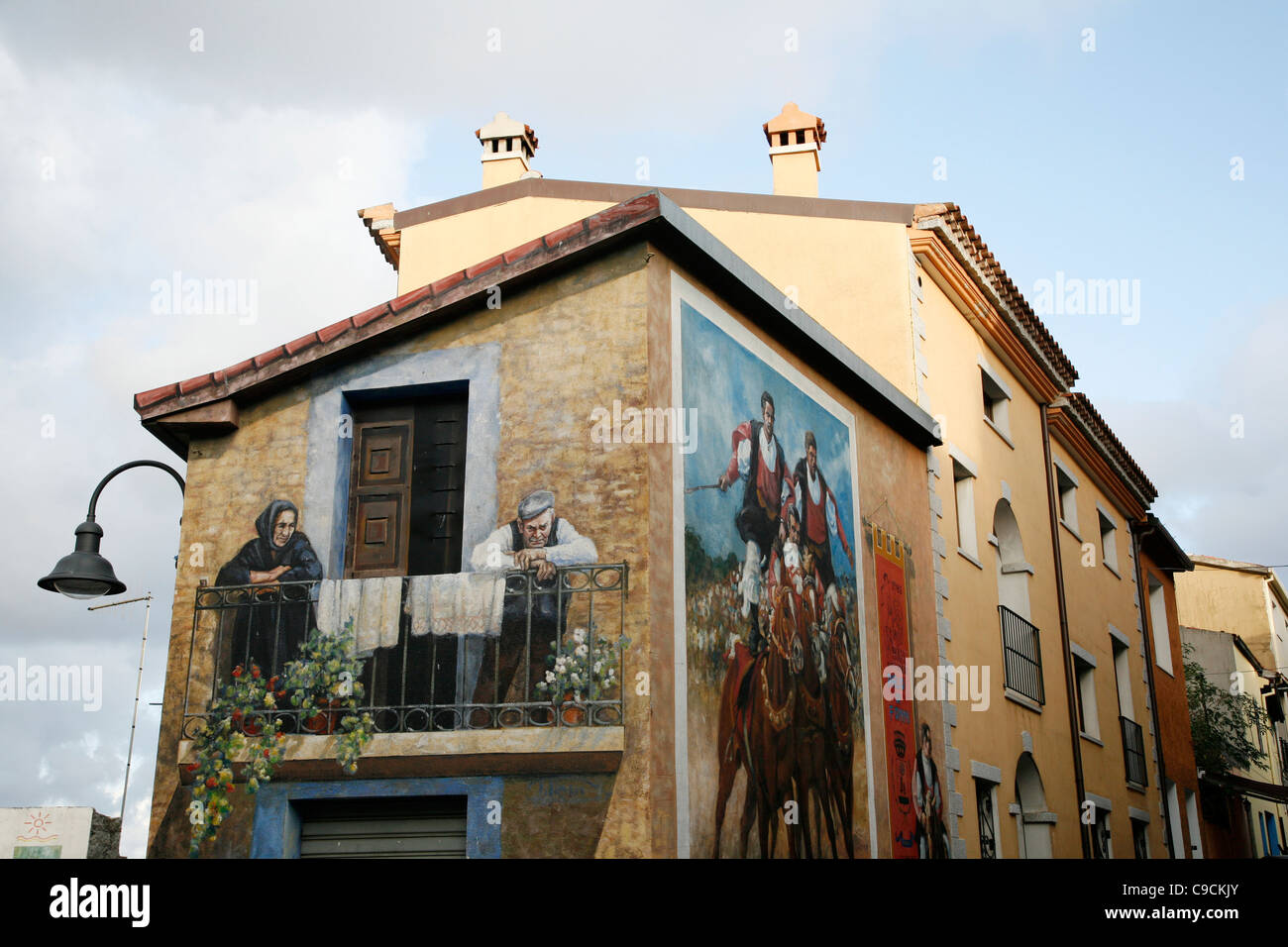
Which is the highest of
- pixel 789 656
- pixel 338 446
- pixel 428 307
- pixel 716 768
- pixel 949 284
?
pixel 949 284

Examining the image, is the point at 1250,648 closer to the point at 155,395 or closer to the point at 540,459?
the point at 540,459

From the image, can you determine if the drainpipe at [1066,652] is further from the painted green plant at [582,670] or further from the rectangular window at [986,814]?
the painted green plant at [582,670]

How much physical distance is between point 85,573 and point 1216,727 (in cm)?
2748

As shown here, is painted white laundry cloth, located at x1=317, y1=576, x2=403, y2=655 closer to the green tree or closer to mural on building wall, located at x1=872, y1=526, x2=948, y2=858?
mural on building wall, located at x1=872, y1=526, x2=948, y2=858

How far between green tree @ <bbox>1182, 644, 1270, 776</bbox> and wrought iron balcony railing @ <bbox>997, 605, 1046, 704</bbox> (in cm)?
1152

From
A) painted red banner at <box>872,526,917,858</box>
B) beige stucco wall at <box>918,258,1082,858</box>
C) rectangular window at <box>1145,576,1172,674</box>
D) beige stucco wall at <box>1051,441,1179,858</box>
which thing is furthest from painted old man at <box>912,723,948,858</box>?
rectangular window at <box>1145,576,1172,674</box>

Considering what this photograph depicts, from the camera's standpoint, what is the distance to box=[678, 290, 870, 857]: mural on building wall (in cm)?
1080

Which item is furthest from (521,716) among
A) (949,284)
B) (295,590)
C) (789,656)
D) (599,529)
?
(949,284)

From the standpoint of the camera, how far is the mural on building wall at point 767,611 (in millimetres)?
10797

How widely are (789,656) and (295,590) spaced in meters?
4.43

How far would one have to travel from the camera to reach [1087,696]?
21.7 m

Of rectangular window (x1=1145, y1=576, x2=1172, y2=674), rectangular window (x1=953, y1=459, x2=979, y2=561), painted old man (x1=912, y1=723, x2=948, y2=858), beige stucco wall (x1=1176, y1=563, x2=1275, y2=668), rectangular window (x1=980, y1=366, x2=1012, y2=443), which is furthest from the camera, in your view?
beige stucco wall (x1=1176, y1=563, x2=1275, y2=668)
